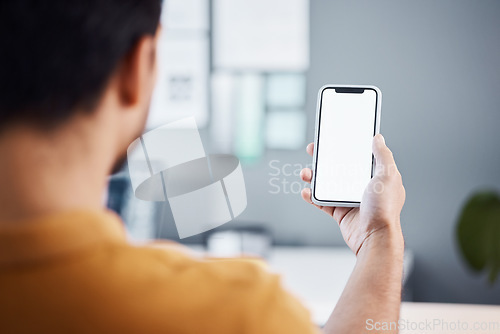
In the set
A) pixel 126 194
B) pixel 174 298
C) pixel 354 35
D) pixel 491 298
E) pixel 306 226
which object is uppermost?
pixel 354 35

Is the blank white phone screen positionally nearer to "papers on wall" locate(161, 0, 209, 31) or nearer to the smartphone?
the smartphone

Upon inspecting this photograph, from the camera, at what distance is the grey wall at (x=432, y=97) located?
1.48 metres

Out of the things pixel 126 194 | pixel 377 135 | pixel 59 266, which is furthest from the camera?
pixel 126 194

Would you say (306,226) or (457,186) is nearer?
(457,186)

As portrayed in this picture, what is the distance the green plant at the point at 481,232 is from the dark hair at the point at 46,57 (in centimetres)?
27

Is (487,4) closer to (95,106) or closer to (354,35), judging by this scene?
(354,35)

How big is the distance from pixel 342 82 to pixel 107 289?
1318 mm

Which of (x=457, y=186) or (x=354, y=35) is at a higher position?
(x=354, y=35)

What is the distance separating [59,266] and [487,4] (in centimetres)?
148

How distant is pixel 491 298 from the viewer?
149 centimetres

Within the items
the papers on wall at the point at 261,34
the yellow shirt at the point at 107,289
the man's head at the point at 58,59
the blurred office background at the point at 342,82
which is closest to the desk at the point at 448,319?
the yellow shirt at the point at 107,289

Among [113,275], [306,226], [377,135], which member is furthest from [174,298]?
[306,226]

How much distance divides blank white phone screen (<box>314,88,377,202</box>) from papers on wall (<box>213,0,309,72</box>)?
87cm

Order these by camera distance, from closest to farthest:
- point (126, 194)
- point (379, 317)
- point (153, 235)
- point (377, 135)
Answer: point (379, 317) < point (377, 135) < point (126, 194) < point (153, 235)
